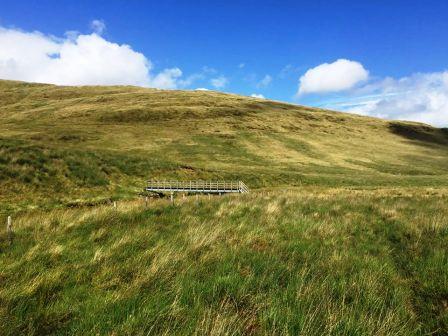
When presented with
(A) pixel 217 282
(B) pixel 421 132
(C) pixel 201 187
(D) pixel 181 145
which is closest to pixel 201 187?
(C) pixel 201 187

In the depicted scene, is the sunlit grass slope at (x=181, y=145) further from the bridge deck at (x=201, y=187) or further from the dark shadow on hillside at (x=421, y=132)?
the bridge deck at (x=201, y=187)

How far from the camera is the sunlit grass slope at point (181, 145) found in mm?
31922

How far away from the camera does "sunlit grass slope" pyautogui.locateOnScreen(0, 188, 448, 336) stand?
145 inches

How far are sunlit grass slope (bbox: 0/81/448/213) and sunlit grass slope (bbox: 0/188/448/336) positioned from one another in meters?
18.7

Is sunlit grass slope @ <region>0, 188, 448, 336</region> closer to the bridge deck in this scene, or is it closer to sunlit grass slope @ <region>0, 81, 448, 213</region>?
sunlit grass slope @ <region>0, 81, 448, 213</region>

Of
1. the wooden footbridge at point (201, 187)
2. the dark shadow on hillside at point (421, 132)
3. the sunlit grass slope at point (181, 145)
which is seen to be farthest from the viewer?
the dark shadow on hillside at point (421, 132)

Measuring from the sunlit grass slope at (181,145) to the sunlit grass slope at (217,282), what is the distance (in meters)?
18.7

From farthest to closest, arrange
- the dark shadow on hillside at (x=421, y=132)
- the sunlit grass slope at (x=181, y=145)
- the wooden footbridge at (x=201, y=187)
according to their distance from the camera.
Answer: the dark shadow on hillside at (x=421, y=132), the wooden footbridge at (x=201, y=187), the sunlit grass slope at (x=181, y=145)

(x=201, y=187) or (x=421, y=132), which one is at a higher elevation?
(x=421, y=132)

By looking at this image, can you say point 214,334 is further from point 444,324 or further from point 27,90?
point 27,90

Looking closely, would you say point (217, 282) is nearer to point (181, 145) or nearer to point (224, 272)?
point (224, 272)

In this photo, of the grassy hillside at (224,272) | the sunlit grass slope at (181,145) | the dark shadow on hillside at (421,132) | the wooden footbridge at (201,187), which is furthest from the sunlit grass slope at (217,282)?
the dark shadow on hillside at (421,132)

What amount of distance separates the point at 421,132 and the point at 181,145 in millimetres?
89218

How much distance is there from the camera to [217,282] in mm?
4625
